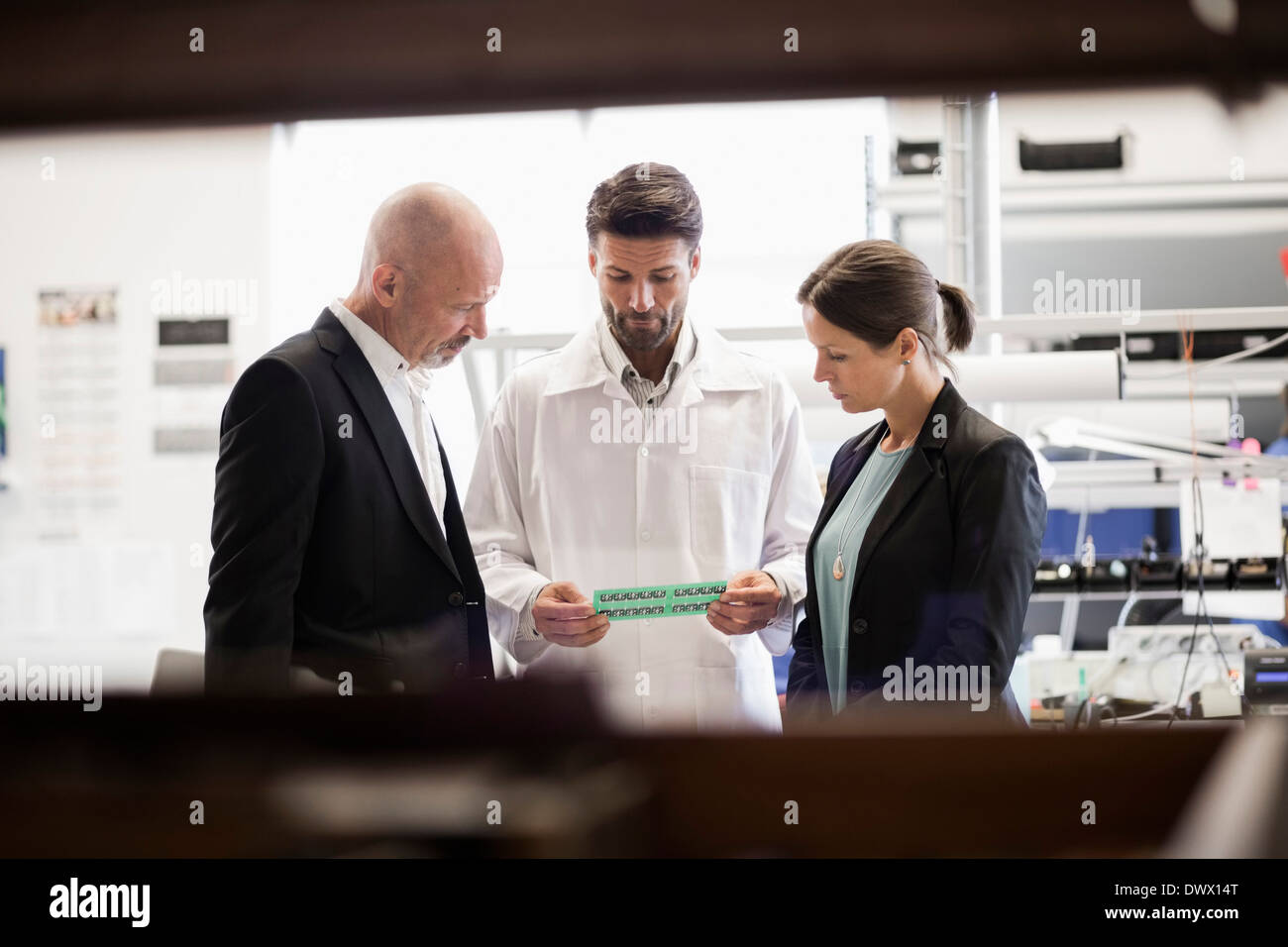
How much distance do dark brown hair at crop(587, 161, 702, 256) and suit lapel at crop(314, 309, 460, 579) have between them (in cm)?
43

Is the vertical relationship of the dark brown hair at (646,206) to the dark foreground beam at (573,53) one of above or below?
below

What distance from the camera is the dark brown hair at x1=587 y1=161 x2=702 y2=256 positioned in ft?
6.23

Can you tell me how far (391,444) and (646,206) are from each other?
569mm

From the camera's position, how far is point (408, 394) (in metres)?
1.91

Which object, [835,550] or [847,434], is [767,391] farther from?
[835,550]

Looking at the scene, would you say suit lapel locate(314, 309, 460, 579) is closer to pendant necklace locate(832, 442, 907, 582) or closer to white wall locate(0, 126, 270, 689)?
white wall locate(0, 126, 270, 689)

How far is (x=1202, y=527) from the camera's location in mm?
1929

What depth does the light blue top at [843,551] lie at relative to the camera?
183 cm

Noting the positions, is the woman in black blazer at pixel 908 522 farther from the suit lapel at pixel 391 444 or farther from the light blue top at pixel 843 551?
the suit lapel at pixel 391 444

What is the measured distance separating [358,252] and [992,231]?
3.45 ft

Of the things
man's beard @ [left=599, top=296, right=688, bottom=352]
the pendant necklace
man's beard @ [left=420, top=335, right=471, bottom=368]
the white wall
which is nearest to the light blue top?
the pendant necklace

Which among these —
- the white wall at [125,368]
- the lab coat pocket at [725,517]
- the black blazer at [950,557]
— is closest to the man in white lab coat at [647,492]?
the lab coat pocket at [725,517]

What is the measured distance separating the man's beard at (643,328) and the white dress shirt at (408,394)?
0.32 meters
